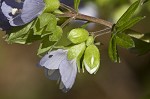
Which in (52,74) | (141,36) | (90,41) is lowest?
(52,74)

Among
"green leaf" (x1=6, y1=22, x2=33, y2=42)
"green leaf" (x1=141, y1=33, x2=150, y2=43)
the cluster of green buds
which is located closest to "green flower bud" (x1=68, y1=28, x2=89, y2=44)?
the cluster of green buds

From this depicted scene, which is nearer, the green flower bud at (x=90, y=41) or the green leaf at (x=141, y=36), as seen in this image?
the green flower bud at (x=90, y=41)

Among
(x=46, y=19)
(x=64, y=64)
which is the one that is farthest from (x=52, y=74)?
(x=46, y=19)

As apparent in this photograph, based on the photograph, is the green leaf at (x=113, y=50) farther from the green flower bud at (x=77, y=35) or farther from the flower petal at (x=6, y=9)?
the flower petal at (x=6, y=9)

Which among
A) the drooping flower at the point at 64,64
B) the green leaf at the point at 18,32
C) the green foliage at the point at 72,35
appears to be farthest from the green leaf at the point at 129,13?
the green leaf at the point at 18,32

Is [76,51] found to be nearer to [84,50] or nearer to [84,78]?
[84,50]
